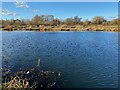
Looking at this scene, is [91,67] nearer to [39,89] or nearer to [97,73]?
[97,73]

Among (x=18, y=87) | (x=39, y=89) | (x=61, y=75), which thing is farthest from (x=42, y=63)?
(x=18, y=87)

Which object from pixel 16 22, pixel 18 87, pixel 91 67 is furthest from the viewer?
pixel 16 22

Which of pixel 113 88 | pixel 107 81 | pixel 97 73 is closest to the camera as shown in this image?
pixel 113 88


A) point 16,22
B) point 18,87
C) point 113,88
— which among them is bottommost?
point 113,88

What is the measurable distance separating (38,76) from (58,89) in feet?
4.94

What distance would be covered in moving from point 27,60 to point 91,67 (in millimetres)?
5132

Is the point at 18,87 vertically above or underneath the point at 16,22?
underneath

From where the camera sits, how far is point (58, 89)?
39.8ft

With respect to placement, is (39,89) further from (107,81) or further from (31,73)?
(107,81)

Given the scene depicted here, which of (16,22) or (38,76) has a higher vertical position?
(16,22)

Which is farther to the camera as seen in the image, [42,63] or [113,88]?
[42,63]

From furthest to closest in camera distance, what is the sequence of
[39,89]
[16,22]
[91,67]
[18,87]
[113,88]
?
[16,22], [91,67], [113,88], [39,89], [18,87]

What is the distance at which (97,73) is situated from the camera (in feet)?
50.3

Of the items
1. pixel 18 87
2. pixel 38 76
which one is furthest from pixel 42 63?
pixel 18 87
